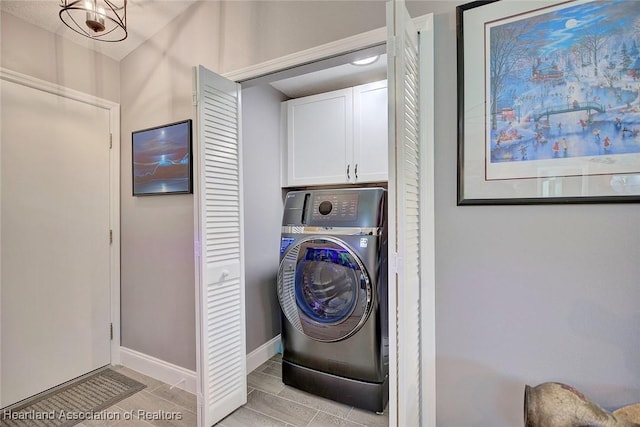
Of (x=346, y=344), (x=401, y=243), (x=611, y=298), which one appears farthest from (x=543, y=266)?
(x=346, y=344)

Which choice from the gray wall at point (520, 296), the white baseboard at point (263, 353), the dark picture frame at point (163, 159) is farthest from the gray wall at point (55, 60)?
the gray wall at point (520, 296)

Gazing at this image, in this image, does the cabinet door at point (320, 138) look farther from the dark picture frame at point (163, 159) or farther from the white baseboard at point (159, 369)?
the white baseboard at point (159, 369)

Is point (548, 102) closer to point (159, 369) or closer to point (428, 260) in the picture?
point (428, 260)

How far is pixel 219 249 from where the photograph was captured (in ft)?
5.67

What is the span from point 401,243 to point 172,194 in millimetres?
1739

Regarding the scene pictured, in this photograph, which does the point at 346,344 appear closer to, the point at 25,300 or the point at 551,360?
the point at 551,360

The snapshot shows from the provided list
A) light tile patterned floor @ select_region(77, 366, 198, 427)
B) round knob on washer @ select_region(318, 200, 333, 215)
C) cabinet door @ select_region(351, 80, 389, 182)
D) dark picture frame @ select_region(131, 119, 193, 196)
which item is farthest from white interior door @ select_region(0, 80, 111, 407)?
cabinet door @ select_region(351, 80, 389, 182)

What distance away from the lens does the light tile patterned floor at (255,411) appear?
172 centimetres

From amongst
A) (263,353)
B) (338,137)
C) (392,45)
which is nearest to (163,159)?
(338,137)

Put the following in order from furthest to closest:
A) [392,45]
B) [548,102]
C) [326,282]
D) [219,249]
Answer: [326,282] < [219,249] < [548,102] < [392,45]

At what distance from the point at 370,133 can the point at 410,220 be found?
133 centimetres

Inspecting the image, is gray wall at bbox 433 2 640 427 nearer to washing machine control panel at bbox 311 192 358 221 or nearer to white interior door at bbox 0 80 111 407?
washing machine control panel at bbox 311 192 358 221

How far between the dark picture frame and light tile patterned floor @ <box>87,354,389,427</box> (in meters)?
Answer: 1.36

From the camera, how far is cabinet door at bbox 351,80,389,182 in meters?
2.31
